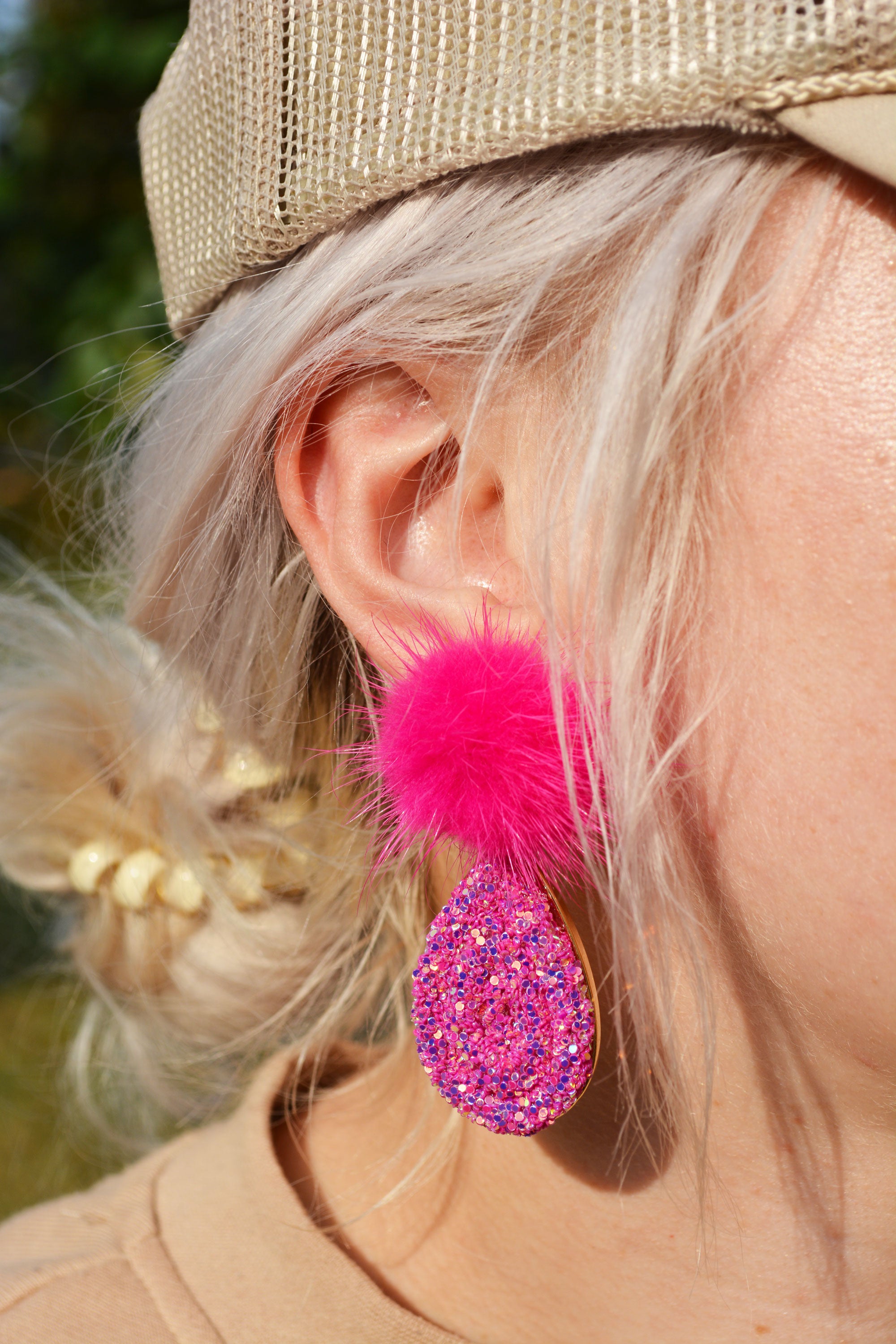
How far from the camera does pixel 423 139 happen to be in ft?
2.73

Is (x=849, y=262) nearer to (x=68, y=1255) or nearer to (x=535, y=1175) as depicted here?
(x=535, y=1175)

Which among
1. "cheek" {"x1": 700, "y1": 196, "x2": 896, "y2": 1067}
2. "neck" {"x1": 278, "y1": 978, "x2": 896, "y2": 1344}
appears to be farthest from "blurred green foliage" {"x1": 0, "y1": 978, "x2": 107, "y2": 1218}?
"cheek" {"x1": 700, "y1": 196, "x2": 896, "y2": 1067}

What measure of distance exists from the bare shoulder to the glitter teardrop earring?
1.34ft

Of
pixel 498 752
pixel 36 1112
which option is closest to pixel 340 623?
pixel 498 752

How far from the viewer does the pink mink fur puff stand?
0.87 metres

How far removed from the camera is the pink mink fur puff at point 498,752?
2.84ft

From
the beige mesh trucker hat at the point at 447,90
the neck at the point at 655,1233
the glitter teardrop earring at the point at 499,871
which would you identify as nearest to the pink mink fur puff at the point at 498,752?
the glitter teardrop earring at the point at 499,871

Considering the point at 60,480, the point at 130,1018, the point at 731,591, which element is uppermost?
the point at 731,591

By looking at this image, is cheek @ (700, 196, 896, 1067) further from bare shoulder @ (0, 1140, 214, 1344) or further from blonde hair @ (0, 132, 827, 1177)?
bare shoulder @ (0, 1140, 214, 1344)

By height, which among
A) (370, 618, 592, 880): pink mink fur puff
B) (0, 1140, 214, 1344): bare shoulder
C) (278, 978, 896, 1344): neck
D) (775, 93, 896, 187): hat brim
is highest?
(775, 93, 896, 187): hat brim

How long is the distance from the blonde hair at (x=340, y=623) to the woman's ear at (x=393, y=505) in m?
0.03

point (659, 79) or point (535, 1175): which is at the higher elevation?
point (659, 79)

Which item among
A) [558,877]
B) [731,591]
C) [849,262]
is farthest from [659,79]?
[558,877]

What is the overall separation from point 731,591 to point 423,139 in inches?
16.2
